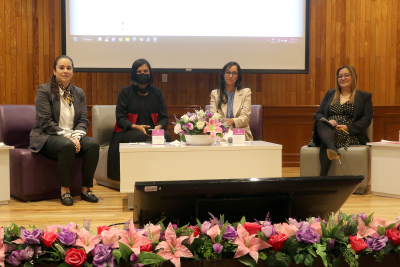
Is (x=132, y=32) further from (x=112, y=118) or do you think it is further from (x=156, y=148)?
(x=156, y=148)

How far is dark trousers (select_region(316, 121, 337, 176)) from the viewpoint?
11.4 ft

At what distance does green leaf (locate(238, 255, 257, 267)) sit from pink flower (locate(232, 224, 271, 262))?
1 centimetres

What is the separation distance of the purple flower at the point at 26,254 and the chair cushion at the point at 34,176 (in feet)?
8.35

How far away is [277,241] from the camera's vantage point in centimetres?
86

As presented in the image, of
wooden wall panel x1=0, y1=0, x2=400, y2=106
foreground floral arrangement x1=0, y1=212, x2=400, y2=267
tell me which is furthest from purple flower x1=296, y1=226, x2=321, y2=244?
wooden wall panel x1=0, y1=0, x2=400, y2=106

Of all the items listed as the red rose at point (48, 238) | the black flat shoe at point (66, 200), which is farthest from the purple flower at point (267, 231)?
the black flat shoe at point (66, 200)

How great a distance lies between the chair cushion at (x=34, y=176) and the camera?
10.4ft

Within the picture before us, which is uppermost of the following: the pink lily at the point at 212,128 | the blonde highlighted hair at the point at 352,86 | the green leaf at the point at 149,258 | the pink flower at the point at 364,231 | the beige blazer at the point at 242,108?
the blonde highlighted hair at the point at 352,86

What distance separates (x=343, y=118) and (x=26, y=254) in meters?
3.34

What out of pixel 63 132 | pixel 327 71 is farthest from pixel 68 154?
pixel 327 71

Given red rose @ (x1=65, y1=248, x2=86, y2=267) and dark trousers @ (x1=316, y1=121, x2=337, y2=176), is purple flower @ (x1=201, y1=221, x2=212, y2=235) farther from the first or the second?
dark trousers @ (x1=316, y1=121, x2=337, y2=176)

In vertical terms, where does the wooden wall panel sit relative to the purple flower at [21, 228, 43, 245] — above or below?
above

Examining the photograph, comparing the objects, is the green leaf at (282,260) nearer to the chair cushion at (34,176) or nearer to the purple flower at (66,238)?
the purple flower at (66,238)

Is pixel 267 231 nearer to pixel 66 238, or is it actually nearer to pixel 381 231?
pixel 381 231
